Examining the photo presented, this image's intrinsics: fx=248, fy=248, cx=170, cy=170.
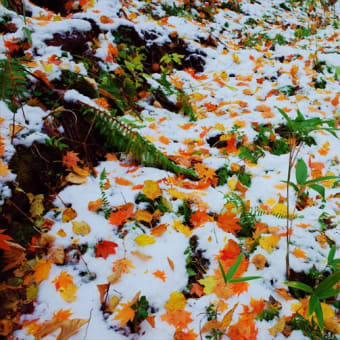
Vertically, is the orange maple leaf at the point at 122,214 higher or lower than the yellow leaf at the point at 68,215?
higher

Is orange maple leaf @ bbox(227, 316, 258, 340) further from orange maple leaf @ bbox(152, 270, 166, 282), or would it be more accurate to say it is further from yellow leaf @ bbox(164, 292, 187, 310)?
orange maple leaf @ bbox(152, 270, 166, 282)

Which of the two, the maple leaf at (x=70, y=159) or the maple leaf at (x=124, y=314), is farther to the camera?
the maple leaf at (x=70, y=159)

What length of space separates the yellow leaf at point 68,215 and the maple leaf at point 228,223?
3.35 ft

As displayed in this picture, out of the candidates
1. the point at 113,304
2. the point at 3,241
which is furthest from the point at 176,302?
the point at 3,241

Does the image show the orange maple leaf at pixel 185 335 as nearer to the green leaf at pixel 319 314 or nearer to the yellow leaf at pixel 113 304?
the yellow leaf at pixel 113 304

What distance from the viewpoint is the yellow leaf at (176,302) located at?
53.3 inches

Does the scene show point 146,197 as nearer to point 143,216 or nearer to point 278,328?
point 143,216

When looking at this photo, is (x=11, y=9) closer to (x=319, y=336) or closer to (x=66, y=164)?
(x=66, y=164)

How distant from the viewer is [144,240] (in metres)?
1.64

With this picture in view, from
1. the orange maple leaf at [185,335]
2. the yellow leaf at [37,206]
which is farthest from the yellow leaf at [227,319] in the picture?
the yellow leaf at [37,206]

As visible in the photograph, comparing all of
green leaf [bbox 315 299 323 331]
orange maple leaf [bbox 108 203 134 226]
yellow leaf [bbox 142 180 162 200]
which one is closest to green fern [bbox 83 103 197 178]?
yellow leaf [bbox 142 180 162 200]

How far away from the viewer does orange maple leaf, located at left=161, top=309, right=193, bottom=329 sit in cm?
128

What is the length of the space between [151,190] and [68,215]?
611 mm

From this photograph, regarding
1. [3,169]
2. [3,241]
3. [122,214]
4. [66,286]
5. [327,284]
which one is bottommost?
[66,286]
